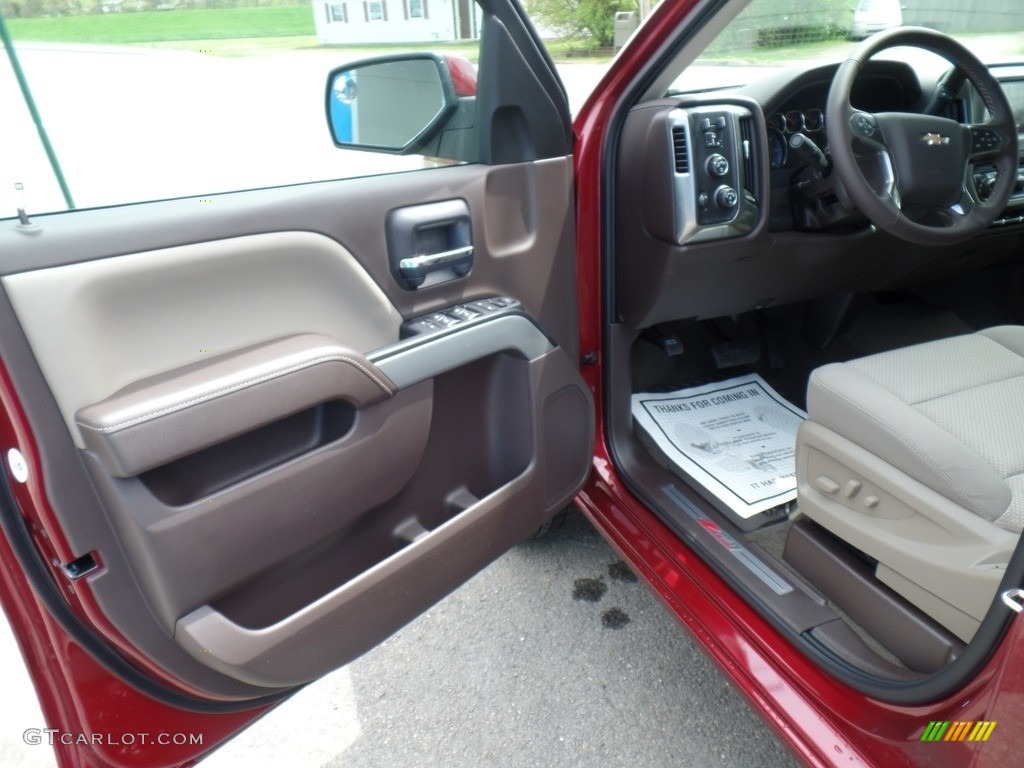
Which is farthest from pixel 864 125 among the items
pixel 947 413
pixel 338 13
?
pixel 338 13

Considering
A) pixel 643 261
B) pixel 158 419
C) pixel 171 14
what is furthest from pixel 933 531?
pixel 171 14

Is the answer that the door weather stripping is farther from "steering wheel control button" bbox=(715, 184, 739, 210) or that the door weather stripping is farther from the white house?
the white house

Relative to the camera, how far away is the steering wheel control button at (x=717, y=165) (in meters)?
1.30

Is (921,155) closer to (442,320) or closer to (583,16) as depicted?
(442,320)

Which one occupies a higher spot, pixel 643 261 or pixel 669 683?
pixel 643 261

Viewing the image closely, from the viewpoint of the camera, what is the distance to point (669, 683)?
1405 millimetres

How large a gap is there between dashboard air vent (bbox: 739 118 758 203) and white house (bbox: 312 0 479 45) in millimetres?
575

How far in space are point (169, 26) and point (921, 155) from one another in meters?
1.39

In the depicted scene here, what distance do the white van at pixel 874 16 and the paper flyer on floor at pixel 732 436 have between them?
0.93 metres

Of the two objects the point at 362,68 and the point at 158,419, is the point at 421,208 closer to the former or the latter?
the point at 362,68

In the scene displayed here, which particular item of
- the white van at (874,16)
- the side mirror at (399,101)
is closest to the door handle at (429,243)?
the side mirror at (399,101)

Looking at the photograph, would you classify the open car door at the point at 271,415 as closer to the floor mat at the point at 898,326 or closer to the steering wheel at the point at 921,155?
the steering wheel at the point at 921,155

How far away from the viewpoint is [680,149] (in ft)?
4.17

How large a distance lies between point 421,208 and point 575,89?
0.51 metres
